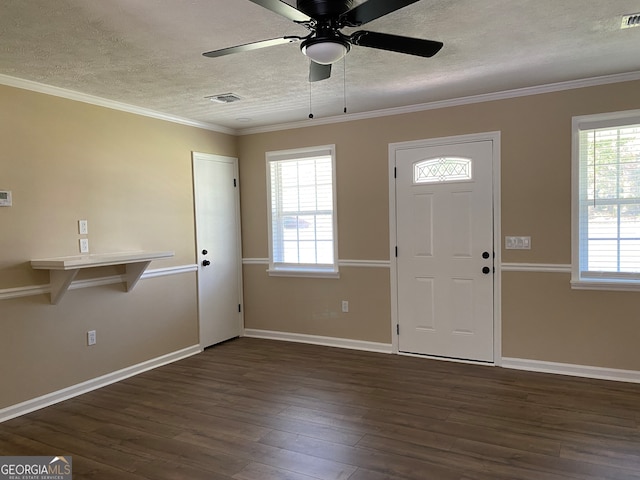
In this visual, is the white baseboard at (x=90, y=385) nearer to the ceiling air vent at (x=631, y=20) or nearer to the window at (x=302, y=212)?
the window at (x=302, y=212)

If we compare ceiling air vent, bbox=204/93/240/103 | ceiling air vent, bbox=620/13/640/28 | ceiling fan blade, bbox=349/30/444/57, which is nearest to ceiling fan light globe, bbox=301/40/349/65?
ceiling fan blade, bbox=349/30/444/57

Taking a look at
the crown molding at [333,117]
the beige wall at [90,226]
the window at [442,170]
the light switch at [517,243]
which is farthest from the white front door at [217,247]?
the light switch at [517,243]

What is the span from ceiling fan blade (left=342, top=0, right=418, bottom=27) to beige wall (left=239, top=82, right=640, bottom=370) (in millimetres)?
2591

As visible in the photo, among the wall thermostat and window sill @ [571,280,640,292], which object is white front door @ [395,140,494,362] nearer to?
window sill @ [571,280,640,292]

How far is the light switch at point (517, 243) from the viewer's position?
407cm

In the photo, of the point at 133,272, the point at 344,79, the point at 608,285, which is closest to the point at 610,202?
the point at 608,285

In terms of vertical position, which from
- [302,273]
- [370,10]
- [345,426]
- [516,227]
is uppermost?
[370,10]

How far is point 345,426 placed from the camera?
3.08 metres

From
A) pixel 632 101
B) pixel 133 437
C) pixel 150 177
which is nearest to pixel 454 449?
pixel 133 437

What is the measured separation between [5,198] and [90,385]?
1704 millimetres

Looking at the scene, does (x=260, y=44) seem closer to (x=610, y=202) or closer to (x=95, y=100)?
(x=95, y=100)

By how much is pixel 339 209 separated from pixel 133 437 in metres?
2.95

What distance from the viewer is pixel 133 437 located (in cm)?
302

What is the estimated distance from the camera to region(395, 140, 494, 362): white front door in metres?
4.25
